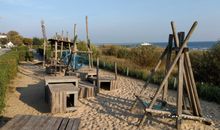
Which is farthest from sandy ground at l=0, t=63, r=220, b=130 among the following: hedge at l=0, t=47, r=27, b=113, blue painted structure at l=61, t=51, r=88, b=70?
blue painted structure at l=61, t=51, r=88, b=70

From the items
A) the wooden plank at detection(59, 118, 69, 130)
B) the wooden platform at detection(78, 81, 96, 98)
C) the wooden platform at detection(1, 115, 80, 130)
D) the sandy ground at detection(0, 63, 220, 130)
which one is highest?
the wooden platform at detection(1, 115, 80, 130)

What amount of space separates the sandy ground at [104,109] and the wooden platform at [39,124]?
209 centimetres

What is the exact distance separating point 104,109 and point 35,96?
11.0ft

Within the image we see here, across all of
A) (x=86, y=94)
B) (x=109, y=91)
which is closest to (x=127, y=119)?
(x=86, y=94)

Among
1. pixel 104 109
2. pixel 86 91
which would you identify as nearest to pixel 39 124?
pixel 104 109

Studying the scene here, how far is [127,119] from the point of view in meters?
7.41

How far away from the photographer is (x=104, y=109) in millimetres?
8484

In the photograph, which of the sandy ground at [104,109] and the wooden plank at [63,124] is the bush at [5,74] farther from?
the wooden plank at [63,124]

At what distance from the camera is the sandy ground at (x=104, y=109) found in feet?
22.9

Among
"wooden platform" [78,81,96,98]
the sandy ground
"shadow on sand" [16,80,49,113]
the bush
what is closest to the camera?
the sandy ground

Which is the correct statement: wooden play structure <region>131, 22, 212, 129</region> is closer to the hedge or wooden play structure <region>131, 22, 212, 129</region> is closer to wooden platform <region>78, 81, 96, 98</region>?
wooden platform <region>78, 81, 96, 98</region>

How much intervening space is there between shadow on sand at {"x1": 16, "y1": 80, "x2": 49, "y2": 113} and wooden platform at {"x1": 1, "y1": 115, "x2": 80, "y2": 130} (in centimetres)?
360

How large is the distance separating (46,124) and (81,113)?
11.8ft

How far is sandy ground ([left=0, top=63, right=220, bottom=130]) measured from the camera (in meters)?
6.98
